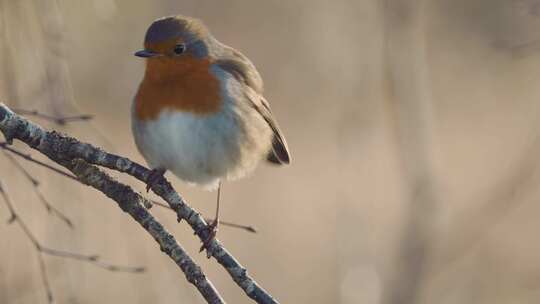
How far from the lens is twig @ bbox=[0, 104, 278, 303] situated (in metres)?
2.82

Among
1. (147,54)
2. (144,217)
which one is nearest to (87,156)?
(144,217)

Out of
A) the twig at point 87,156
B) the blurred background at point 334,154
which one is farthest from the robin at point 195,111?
the twig at point 87,156

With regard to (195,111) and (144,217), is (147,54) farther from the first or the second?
(144,217)

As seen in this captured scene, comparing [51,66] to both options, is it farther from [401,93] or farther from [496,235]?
[496,235]

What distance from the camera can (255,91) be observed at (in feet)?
13.8

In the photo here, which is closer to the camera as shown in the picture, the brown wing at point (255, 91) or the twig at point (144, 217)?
the twig at point (144, 217)

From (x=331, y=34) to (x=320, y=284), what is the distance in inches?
161

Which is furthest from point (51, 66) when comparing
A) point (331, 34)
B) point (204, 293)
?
point (331, 34)

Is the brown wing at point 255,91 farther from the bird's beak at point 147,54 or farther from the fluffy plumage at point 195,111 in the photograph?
the bird's beak at point 147,54

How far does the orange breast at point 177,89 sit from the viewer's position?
3.82 metres

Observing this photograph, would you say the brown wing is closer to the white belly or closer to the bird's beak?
Answer: the white belly

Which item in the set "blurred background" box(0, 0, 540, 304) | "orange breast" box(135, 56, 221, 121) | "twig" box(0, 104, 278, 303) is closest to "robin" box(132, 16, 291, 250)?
"orange breast" box(135, 56, 221, 121)

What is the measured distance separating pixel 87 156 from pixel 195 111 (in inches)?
37.6

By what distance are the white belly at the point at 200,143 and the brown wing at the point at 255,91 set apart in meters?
0.17
